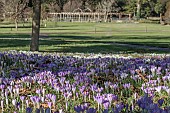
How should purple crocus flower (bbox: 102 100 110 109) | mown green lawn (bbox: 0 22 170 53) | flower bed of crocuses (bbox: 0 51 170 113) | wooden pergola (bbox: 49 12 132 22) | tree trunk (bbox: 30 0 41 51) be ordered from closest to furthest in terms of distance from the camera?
purple crocus flower (bbox: 102 100 110 109) < flower bed of crocuses (bbox: 0 51 170 113) < tree trunk (bbox: 30 0 41 51) < mown green lawn (bbox: 0 22 170 53) < wooden pergola (bbox: 49 12 132 22)

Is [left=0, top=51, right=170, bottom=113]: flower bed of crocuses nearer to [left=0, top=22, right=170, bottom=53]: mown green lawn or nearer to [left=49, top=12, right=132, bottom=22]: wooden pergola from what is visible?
[left=0, top=22, right=170, bottom=53]: mown green lawn

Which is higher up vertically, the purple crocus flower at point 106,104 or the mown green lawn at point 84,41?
the purple crocus flower at point 106,104

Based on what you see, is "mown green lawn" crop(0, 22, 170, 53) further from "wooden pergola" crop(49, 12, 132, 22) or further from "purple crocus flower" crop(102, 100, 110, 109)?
"wooden pergola" crop(49, 12, 132, 22)

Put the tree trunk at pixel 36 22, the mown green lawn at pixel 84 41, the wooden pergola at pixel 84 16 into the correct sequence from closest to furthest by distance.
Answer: the tree trunk at pixel 36 22
the mown green lawn at pixel 84 41
the wooden pergola at pixel 84 16

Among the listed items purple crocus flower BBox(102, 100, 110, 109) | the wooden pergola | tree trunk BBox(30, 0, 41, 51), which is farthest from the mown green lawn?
the wooden pergola

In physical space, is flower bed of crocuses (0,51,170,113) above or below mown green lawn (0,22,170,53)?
above

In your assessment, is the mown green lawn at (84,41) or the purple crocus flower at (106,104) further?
the mown green lawn at (84,41)

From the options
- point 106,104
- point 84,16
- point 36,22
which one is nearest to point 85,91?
point 106,104

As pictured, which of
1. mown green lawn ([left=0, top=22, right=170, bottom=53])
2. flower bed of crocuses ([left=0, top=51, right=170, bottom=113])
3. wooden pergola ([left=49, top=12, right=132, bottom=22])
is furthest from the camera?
A: wooden pergola ([left=49, top=12, right=132, bottom=22])

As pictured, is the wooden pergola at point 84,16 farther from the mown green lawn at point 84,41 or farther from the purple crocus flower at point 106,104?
the purple crocus flower at point 106,104

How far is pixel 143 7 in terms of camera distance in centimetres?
15812

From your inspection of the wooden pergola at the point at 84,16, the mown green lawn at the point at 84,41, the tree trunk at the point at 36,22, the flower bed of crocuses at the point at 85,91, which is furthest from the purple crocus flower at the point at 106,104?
the wooden pergola at the point at 84,16

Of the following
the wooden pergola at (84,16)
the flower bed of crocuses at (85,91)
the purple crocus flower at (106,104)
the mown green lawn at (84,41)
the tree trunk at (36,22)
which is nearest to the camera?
the purple crocus flower at (106,104)

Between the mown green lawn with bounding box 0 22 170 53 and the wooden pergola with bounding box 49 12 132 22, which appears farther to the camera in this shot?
the wooden pergola with bounding box 49 12 132 22
